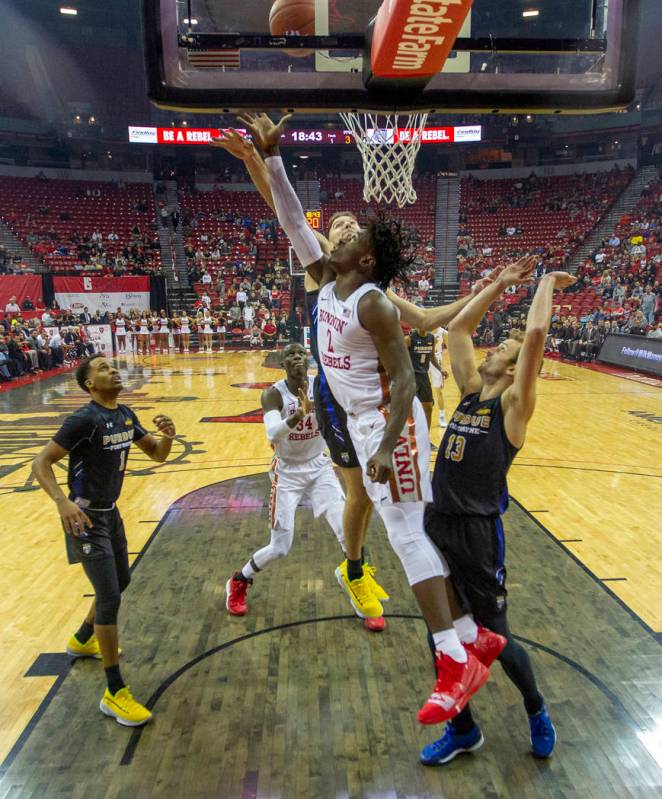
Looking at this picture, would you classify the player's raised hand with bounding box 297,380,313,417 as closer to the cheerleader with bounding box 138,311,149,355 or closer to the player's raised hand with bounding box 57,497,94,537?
the player's raised hand with bounding box 57,497,94,537

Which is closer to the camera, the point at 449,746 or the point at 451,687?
the point at 451,687

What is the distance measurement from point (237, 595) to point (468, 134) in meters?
28.6

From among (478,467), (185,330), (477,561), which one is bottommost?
(185,330)

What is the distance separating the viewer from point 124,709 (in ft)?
10.1

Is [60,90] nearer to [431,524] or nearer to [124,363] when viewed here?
[124,363]

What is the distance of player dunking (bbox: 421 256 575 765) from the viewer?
9.08 feet

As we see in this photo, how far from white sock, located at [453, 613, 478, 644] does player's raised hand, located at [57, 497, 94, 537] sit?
5.78 ft

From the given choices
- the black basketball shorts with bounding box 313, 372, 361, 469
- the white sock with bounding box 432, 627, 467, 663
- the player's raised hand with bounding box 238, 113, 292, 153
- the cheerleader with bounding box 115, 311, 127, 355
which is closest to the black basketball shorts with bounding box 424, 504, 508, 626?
the white sock with bounding box 432, 627, 467, 663

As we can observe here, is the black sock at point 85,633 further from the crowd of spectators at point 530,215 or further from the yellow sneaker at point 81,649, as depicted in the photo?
the crowd of spectators at point 530,215

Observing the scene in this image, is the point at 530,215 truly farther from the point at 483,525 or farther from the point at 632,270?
the point at 483,525

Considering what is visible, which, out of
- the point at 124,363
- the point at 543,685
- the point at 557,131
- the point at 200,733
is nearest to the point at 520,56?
the point at 543,685

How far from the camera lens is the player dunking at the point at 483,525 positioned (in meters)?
2.77

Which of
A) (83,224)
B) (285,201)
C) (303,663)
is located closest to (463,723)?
(303,663)

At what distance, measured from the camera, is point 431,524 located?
2.91 metres
